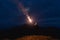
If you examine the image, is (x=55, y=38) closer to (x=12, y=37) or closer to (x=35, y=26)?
(x=35, y=26)

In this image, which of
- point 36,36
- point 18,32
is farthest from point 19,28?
point 36,36

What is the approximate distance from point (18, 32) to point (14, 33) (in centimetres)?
52

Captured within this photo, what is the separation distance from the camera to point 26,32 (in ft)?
73.7

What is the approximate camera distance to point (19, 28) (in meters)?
24.5

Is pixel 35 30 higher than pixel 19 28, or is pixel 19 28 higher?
pixel 19 28

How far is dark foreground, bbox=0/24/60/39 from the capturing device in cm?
2125

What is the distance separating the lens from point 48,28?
2395cm

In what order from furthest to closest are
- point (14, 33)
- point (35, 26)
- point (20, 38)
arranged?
point (14, 33), point (20, 38), point (35, 26)

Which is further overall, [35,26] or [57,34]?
[57,34]

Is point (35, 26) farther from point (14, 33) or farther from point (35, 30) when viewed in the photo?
point (14, 33)

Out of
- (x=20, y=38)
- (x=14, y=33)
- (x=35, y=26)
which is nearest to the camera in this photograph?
(x=35, y=26)

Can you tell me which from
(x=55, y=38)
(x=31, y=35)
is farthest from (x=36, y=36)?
(x=55, y=38)

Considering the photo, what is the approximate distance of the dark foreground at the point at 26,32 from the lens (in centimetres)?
2125

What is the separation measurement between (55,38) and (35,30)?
8.30 feet
